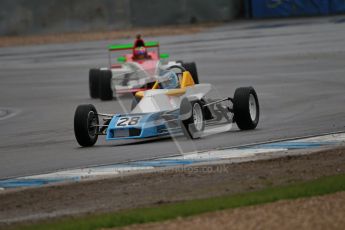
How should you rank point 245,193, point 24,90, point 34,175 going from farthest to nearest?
point 24,90, point 34,175, point 245,193

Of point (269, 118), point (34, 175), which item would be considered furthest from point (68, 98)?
point (34, 175)

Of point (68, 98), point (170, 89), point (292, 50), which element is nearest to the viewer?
point (170, 89)

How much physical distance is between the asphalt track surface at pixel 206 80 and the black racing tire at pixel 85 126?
0.17 m

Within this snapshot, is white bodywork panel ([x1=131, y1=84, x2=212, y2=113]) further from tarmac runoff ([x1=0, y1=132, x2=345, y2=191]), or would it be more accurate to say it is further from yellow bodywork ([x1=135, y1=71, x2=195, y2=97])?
tarmac runoff ([x1=0, y1=132, x2=345, y2=191])

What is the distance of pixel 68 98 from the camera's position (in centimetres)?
2305

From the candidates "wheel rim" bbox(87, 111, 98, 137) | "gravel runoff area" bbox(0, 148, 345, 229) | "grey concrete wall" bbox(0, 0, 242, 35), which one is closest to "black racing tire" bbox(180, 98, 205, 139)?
"wheel rim" bbox(87, 111, 98, 137)

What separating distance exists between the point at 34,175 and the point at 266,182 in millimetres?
2989

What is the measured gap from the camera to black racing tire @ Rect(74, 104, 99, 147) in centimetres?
1392

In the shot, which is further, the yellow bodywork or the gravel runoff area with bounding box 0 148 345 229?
the yellow bodywork

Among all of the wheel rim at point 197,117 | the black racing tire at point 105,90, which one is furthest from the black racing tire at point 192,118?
the black racing tire at point 105,90

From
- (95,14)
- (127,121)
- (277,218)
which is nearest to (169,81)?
(127,121)

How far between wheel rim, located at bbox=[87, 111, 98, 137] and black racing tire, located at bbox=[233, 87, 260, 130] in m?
2.03

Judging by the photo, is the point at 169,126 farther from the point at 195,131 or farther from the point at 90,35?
the point at 90,35

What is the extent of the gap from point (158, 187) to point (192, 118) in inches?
142
